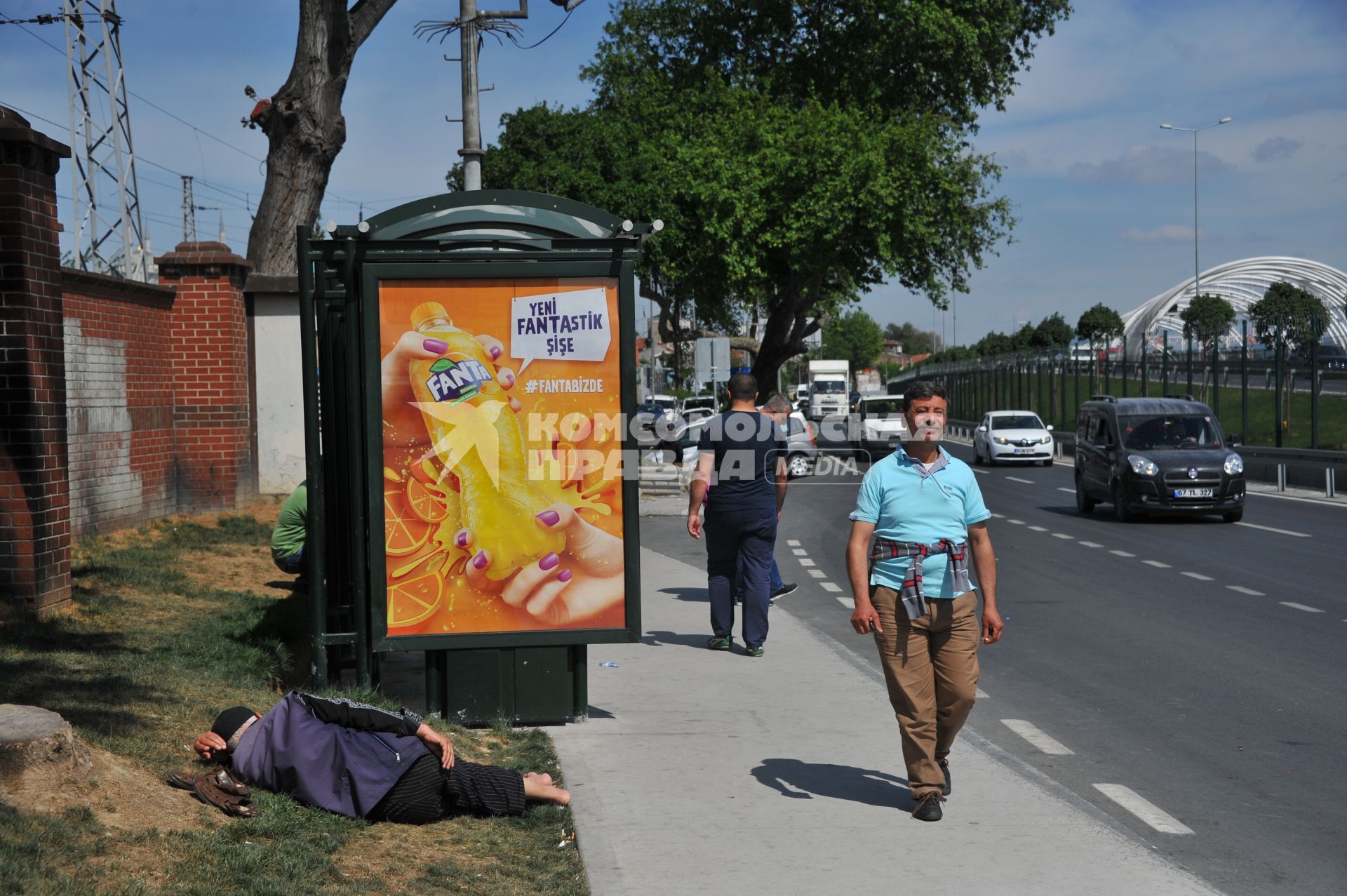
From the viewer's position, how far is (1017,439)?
37.9 meters

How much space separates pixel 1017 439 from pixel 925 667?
109ft

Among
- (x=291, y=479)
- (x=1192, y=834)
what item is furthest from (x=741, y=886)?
(x=291, y=479)

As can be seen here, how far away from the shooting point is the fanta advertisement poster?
23.7 feet

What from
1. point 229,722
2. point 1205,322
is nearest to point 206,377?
point 229,722

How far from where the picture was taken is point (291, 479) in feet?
49.6

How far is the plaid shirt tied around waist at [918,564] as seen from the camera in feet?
18.8

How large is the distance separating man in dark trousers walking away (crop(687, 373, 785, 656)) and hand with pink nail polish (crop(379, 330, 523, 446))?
2880 millimetres

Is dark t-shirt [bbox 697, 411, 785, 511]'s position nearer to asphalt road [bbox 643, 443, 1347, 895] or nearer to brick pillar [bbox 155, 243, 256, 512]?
asphalt road [bbox 643, 443, 1347, 895]

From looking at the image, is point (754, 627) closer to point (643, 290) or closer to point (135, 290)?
point (135, 290)

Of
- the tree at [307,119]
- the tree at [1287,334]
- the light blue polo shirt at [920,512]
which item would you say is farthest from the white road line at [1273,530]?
the light blue polo shirt at [920,512]

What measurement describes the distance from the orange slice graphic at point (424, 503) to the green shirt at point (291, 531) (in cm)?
198

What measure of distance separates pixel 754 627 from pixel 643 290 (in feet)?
127

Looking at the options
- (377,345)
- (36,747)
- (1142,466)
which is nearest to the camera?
(36,747)

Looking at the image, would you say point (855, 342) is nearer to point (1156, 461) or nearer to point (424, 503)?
point (1156, 461)
